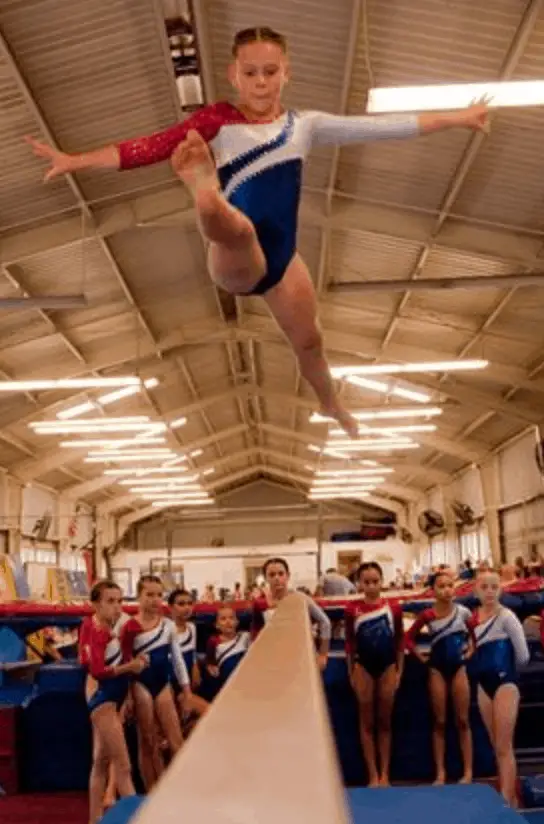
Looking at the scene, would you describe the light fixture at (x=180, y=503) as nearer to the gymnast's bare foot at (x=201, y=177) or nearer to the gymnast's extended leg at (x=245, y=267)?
the gymnast's extended leg at (x=245, y=267)

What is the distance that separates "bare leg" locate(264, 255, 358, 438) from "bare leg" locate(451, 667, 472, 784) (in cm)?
488

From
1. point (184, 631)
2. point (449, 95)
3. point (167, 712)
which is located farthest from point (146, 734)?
point (449, 95)

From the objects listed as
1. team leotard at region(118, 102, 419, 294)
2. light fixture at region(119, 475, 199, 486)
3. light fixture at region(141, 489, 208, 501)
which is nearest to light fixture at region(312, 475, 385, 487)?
light fixture at region(119, 475, 199, 486)

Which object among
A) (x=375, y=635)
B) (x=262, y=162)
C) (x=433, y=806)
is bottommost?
(x=433, y=806)

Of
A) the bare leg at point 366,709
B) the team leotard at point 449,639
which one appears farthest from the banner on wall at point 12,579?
the team leotard at point 449,639

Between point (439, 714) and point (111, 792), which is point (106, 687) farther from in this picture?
point (439, 714)

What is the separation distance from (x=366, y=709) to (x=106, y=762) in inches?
86.6

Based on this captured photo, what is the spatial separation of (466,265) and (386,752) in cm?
770

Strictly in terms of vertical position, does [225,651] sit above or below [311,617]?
below

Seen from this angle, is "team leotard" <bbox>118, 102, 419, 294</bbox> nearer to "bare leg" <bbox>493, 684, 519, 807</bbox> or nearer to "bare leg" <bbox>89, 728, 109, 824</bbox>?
"bare leg" <bbox>89, 728, 109, 824</bbox>

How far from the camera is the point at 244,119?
280 cm

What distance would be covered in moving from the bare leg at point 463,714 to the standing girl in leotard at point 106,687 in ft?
8.18

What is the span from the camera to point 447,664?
753cm

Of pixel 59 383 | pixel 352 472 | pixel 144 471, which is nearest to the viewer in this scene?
pixel 59 383
